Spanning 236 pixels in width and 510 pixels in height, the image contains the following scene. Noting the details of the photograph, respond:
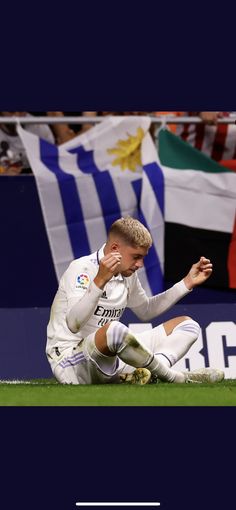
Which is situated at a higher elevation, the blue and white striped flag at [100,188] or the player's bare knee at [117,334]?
the blue and white striped flag at [100,188]

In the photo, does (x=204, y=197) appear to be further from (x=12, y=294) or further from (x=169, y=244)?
(x=12, y=294)

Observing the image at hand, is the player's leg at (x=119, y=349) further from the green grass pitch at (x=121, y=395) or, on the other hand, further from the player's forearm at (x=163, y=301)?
the player's forearm at (x=163, y=301)

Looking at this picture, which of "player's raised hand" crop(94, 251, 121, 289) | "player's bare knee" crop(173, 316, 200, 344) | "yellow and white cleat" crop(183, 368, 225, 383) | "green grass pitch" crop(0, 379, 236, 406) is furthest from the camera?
"yellow and white cleat" crop(183, 368, 225, 383)

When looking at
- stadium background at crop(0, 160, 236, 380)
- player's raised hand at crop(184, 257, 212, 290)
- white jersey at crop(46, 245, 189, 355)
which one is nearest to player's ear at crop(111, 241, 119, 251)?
white jersey at crop(46, 245, 189, 355)

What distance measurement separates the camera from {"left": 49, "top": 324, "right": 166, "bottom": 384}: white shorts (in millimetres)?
7898

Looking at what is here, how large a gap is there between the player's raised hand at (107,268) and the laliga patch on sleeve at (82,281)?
0.35 m

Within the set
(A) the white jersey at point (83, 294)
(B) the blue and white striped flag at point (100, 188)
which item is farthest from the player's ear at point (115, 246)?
(B) the blue and white striped flag at point (100, 188)

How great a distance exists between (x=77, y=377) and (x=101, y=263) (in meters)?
0.99

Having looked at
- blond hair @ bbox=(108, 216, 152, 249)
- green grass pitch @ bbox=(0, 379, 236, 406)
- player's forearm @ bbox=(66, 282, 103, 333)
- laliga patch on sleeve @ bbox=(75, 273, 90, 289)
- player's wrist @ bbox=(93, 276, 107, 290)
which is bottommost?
green grass pitch @ bbox=(0, 379, 236, 406)

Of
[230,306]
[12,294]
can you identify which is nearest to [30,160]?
[12,294]

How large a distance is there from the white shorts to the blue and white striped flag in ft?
7.49

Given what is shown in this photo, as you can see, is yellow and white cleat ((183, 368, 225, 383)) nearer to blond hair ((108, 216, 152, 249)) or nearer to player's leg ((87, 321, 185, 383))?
player's leg ((87, 321, 185, 383))

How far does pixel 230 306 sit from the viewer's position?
10586 millimetres

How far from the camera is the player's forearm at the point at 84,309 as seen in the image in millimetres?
7637
